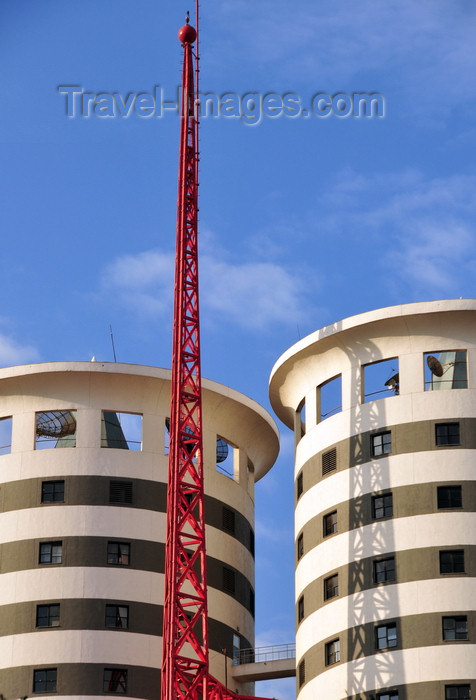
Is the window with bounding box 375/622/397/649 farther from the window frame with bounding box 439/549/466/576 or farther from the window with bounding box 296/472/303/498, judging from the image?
the window with bounding box 296/472/303/498

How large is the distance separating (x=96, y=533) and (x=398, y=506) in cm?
2091

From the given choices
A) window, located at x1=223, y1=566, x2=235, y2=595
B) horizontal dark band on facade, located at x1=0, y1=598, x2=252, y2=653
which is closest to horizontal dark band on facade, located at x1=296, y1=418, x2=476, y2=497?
window, located at x1=223, y1=566, x2=235, y2=595

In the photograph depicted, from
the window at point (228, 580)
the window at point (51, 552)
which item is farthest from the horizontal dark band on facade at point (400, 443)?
the window at point (51, 552)

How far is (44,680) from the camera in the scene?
9856 centimetres

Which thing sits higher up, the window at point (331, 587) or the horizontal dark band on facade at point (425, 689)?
the window at point (331, 587)

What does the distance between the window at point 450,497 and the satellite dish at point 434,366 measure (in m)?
7.77

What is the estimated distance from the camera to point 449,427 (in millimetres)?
93688

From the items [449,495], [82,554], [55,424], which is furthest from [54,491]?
[449,495]

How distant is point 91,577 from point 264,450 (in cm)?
1893

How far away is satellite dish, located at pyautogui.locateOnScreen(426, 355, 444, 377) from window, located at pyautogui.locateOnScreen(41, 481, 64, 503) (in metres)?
25.1

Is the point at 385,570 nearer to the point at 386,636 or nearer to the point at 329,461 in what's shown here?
the point at 386,636

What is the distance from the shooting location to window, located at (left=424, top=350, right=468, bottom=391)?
313ft

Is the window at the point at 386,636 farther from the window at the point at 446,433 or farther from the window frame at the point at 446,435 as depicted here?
the window at the point at 446,433

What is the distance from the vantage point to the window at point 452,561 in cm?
8981
